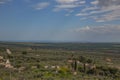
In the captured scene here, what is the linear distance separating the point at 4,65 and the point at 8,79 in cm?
3170

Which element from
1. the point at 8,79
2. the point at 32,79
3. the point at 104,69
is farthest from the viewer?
the point at 104,69

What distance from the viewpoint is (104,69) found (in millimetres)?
84375

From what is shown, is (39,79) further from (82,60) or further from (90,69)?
(82,60)

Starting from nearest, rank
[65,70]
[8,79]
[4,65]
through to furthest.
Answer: [8,79], [65,70], [4,65]

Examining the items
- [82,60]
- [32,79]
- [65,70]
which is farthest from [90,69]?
[32,79]

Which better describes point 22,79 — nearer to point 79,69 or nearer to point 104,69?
point 79,69

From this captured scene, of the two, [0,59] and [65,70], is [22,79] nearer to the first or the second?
[65,70]

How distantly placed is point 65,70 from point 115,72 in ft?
61.5

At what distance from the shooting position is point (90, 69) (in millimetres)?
81438

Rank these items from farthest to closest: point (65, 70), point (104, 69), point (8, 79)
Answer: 1. point (104, 69)
2. point (65, 70)
3. point (8, 79)

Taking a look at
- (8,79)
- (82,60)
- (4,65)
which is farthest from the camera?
(82,60)

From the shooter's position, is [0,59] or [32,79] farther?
[0,59]

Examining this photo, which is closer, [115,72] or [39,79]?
[39,79]

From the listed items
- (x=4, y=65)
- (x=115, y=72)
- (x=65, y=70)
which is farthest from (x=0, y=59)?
(x=115, y=72)
